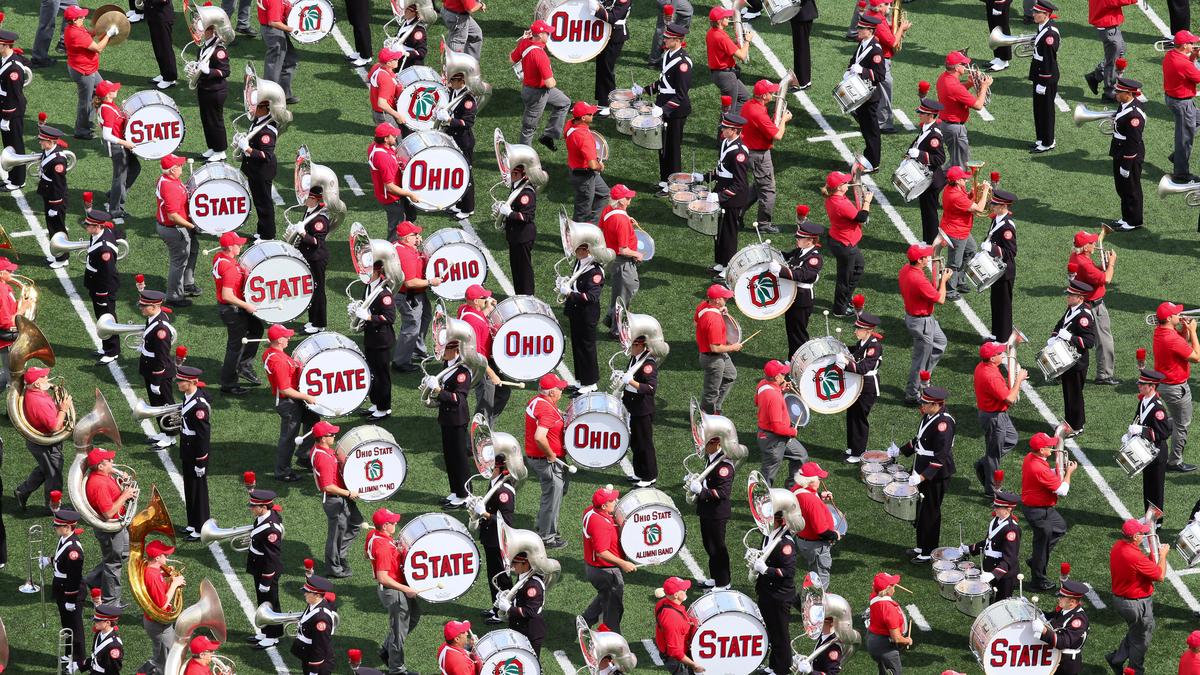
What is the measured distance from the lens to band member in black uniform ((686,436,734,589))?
2819 centimetres

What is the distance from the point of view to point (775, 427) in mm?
29250

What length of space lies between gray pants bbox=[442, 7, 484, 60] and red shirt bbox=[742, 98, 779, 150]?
4.34m

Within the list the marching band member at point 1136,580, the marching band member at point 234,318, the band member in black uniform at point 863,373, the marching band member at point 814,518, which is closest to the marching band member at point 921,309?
the band member in black uniform at point 863,373

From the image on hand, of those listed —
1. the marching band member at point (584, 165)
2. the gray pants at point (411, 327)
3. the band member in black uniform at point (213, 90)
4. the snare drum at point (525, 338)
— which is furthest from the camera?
the band member in black uniform at point (213, 90)

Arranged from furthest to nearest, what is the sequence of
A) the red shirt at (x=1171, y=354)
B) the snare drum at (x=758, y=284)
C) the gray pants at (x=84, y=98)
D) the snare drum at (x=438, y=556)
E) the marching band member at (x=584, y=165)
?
the gray pants at (x=84, y=98) → the marching band member at (x=584, y=165) → the snare drum at (x=758, y=284) → the red shirt at (x=1171, y=354) → the snare drum at (x=438, y=556)

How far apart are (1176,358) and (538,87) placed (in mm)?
9297

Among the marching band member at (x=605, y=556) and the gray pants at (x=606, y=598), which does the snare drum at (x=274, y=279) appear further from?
the gray pants at (x=606, y=598)

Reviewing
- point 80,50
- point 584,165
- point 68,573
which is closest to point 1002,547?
point 584,165

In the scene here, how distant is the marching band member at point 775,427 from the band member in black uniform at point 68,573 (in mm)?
7632

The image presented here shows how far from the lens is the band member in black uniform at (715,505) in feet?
92.5

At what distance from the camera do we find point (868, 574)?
29.3 m

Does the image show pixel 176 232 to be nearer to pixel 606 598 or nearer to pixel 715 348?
pixel 715 348


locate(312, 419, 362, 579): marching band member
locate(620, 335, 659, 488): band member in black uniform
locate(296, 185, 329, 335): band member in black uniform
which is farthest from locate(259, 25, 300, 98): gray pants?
locate(312, 419, 362, 579): marching band member

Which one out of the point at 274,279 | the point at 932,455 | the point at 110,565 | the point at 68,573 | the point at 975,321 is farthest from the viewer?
the point at 975,321
